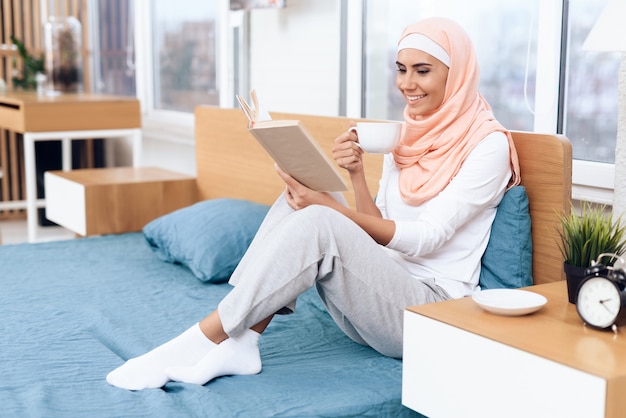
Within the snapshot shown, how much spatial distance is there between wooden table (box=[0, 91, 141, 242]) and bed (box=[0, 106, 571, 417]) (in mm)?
Answer: 1040

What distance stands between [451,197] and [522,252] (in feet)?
0.76

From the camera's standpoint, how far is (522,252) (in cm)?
189

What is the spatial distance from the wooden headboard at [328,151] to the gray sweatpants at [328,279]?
33cm

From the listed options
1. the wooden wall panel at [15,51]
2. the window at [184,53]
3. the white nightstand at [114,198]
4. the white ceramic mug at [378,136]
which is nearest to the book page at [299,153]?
the white ceramic mug at [378,136]

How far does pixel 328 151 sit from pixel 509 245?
917 millimetres

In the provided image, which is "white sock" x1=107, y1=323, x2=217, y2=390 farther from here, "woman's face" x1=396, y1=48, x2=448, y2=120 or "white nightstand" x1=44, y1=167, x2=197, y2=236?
"white nightstand" x1=44, y1=167, x2=197, y2=236

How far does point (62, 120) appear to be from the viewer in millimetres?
4012

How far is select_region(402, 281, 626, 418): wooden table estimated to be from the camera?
1.19 metres

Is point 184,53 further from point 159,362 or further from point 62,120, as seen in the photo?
point 159,362

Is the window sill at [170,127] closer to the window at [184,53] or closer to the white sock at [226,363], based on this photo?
the window at [184,53]

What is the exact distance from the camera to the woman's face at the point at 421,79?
1901 millimetres

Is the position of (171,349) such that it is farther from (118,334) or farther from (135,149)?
(135,149)

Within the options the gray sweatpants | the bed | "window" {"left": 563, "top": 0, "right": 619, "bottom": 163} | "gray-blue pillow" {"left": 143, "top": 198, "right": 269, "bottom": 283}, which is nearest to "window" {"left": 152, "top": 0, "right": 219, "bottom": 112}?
the bed

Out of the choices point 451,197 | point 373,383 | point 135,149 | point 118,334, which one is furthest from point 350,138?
point 135,149
